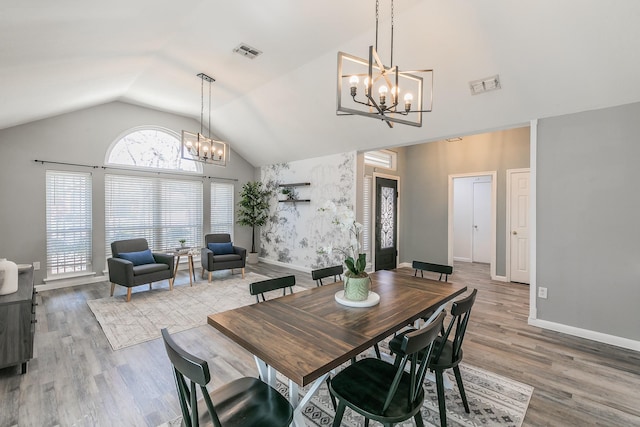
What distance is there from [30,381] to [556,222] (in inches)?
207

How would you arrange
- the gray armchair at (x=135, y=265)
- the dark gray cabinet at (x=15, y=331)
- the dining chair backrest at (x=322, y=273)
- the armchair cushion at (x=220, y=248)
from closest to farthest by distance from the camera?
the dark gray cabinet at (x=15, y=331), the dining chair backrest at (x=322, y=273), the gray armchair at (x=135, y=265), the armchair cushion at (x=220, y=248)

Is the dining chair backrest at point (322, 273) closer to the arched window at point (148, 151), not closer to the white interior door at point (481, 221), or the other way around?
the arched window at point (148, 151)

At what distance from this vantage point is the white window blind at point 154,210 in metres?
5.30

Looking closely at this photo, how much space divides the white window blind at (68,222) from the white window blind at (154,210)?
11.9 inches

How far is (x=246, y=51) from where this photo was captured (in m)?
3.44

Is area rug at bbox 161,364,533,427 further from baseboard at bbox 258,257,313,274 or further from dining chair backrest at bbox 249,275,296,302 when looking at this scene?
baseboard at bbox 258,257,313,274

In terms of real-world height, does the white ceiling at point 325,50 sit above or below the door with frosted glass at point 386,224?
above

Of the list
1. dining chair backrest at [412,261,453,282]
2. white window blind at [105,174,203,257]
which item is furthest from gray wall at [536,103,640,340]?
white window blind at [105,174,203,257]

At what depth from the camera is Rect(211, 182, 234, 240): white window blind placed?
677 cm

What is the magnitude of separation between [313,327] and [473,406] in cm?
137

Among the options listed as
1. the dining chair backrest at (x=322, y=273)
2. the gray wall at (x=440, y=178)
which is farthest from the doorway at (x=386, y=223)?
the dining chair backrest at (x=322, y=273)

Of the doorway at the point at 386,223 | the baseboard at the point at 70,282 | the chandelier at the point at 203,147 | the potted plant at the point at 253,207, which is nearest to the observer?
the chandelier at the point at 203,147

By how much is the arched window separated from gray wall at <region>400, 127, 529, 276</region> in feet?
17.0

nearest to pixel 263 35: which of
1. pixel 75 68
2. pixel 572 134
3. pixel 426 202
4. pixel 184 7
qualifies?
pixel 184 7
